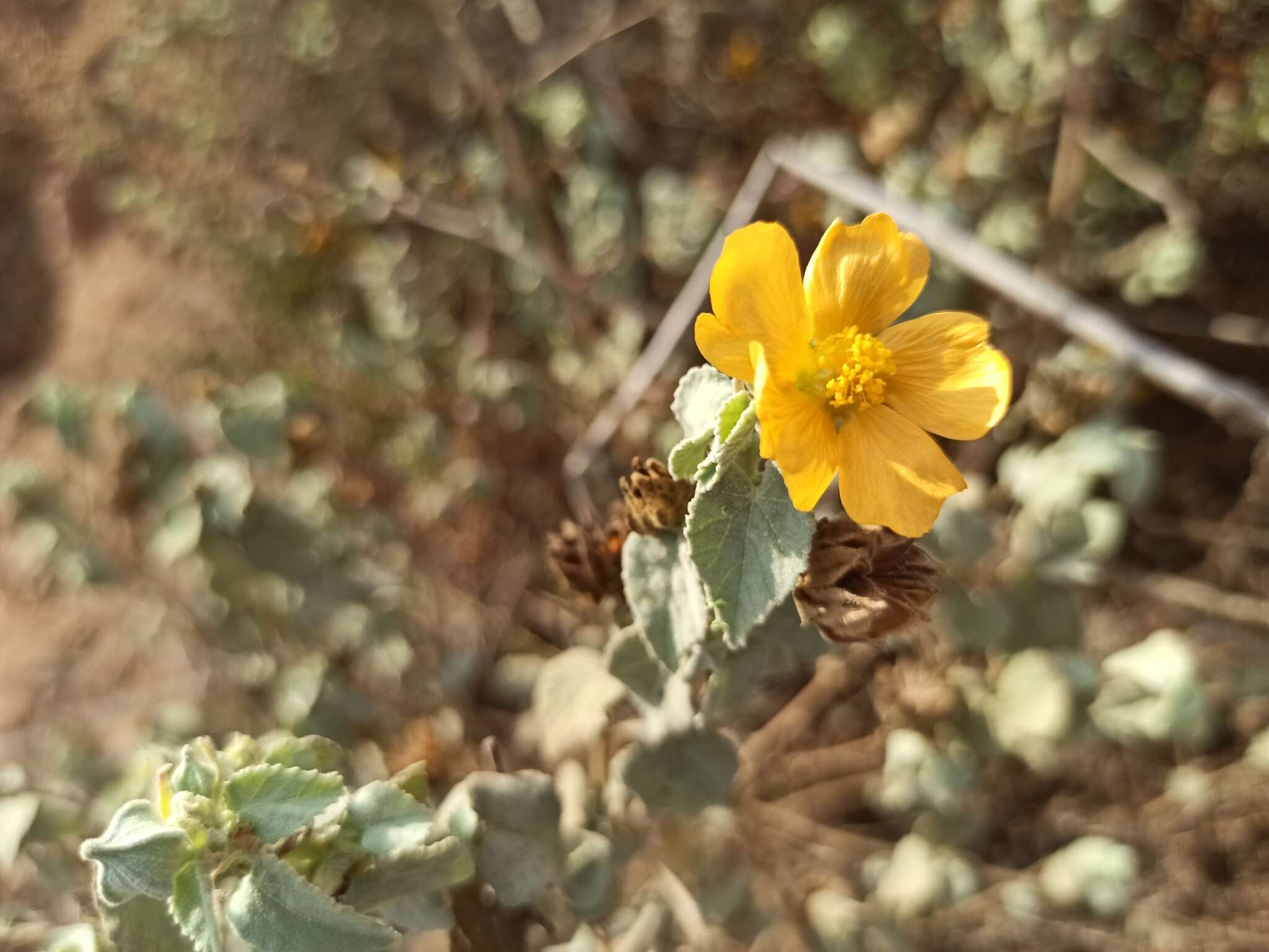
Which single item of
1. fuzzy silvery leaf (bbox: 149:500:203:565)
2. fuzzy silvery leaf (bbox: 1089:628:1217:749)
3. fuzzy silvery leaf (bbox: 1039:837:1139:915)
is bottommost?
fuzzy silvery leaf (bbox: 1039:837:1139:915)

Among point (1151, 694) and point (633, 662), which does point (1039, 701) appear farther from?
point (633, 662)

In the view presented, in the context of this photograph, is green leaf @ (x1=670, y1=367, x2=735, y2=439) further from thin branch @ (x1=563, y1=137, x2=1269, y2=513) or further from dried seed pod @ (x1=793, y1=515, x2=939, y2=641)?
thin branch @ (x1=563, y1=137, x2=1269, y2=513)

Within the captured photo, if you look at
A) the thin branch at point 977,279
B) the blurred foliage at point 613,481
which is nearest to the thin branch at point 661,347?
the thin branch at point 977,279

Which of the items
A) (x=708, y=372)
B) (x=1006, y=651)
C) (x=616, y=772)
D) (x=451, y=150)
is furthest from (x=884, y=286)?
(x=451, y=150)

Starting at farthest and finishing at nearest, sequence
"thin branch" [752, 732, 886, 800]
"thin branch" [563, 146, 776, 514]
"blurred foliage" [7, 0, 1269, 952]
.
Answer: "thin branch" [752, 732, 886, 800]
"thin branch" [563, 146, 776, 514]
"blurred foliage" [7, 0, 1269, 952]

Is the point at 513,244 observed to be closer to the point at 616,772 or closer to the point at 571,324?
the point at 571,324

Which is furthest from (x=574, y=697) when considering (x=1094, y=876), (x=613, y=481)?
(x=1094, y=876)

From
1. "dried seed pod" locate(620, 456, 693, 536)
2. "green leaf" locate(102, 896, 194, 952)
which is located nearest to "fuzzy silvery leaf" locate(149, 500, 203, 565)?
"green leaf" locate(102, 896, 194, 952)

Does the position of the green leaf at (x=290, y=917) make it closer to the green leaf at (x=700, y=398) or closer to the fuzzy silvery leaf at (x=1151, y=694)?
the green leaf at (x=700, y=398)
